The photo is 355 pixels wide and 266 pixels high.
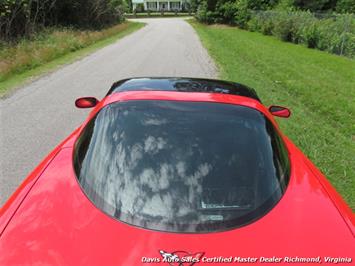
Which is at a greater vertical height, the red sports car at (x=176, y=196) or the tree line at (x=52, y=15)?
the red sports car at (x=176, y=196)

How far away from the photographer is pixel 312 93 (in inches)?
367

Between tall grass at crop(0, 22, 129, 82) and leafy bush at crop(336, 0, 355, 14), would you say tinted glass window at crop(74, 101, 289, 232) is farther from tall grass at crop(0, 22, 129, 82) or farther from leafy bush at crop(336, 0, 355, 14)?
leafy bush at crop(336, 0, 355, 14)

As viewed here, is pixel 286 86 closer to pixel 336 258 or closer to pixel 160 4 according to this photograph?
pixel 336 258

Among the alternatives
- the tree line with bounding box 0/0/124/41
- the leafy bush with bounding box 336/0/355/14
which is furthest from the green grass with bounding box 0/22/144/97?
the leafy bush with bounding box 336/0/355/14

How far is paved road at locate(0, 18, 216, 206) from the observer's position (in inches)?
209

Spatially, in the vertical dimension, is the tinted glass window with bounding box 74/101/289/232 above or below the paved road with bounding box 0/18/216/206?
above

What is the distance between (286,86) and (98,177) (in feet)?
29.0

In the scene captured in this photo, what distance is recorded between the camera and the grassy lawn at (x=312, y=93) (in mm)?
5387

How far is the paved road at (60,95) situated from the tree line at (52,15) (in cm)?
372

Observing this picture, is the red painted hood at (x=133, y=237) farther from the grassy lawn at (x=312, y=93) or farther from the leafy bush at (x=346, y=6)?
the leafy bush at (x=346, y=6)

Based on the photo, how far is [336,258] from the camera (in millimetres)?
1745

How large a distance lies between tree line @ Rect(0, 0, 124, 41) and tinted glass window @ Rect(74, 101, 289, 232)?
14844mm

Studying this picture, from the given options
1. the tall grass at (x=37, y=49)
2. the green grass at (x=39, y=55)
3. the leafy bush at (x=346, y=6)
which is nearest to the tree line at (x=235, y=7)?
the leafy bush at (x=346, y=6)

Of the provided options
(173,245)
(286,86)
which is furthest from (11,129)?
(286,86)
